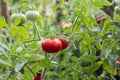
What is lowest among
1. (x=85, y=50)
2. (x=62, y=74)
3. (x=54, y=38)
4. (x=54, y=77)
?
(x=54, y=77)

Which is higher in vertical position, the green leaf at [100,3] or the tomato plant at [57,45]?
the green leaf at [100,3]

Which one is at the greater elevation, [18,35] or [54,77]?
[18,35]

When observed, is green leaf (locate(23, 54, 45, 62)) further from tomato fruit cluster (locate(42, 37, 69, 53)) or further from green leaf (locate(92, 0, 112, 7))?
green leaf (locate(92, 0, 112, 7))

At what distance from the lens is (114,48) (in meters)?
A: 1.35

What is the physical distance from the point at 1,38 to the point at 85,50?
36 centimetres

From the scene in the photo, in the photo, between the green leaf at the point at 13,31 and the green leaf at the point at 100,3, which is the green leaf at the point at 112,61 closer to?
the green leaf at the point at 100,3

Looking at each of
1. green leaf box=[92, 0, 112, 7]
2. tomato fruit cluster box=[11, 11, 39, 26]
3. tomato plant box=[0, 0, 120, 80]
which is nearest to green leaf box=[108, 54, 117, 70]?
tomato plant box=[0, 0, 120, 80]

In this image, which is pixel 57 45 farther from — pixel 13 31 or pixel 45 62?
pixel 13 31

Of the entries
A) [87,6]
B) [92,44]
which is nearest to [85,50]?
[92,44]

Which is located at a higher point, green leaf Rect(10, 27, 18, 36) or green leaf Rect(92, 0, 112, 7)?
green leaf Rect(92, 0, 112, 7)

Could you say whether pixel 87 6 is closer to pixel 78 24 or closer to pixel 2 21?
pixel 78 24

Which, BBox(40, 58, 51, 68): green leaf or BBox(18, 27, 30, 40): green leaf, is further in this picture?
BBox(18, 27, 30, 40): green leaf

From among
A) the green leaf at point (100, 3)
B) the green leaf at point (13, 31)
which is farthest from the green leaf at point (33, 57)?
the green leaf at point (100, 3)

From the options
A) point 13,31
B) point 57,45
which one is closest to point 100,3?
point 57,45
